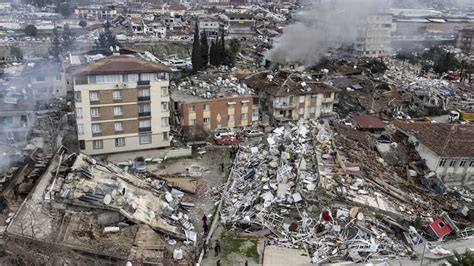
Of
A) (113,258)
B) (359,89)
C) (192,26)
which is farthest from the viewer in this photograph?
(192,26)

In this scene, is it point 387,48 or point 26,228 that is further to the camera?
point 387,48

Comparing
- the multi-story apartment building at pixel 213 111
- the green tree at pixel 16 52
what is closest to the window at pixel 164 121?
the multi-story apartment building at pixel 213 111

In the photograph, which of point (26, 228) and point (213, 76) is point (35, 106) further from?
point (26, 228)

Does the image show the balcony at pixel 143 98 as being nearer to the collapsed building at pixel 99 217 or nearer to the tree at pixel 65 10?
the collapsed building at pixel 99 217

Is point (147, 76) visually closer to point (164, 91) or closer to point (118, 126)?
point (164, 91)

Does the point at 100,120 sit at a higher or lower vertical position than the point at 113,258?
higher

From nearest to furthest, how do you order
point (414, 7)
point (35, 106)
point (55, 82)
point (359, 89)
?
point (35, 106), point (55, 82), point (359, 89), point (414, 7)

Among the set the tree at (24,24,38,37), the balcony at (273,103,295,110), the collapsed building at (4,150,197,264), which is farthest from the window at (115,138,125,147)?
the tree at (24,24,38,37)

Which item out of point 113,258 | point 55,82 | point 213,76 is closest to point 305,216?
point 113,258
